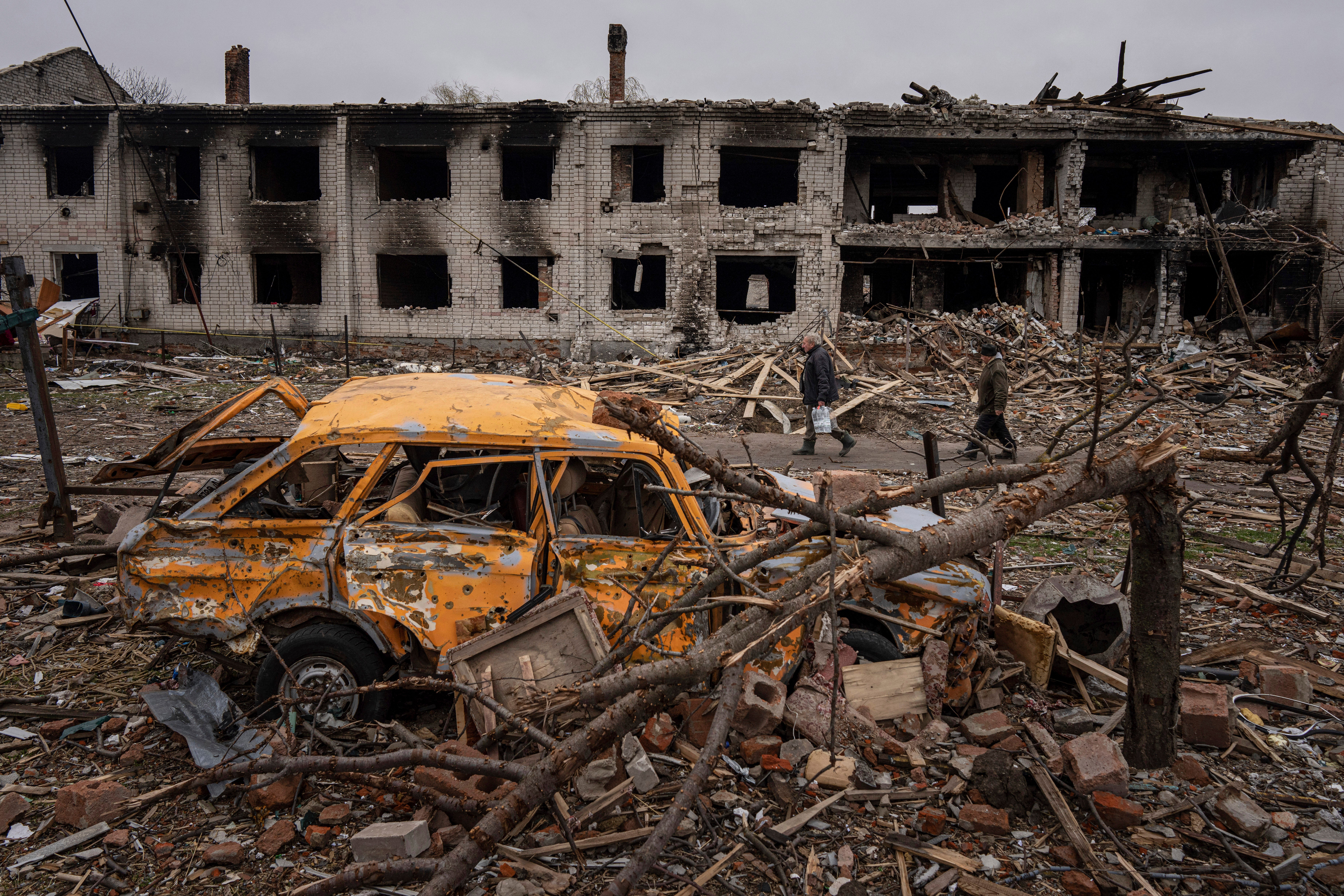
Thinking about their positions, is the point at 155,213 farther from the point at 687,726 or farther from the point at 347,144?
the point at 687,726

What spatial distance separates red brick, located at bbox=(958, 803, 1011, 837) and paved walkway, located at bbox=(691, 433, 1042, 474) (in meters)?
6.88

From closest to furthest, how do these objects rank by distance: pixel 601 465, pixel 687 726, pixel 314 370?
pixel 687 726
pixel 601 465
pixel 314 370

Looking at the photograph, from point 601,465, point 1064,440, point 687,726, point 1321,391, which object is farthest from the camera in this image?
point 1064,440

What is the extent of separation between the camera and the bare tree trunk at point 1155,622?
3623 millimetres

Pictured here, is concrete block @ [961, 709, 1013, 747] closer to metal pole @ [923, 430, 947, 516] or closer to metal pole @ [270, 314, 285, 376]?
metal pole @ [923, 430, 947, 516]

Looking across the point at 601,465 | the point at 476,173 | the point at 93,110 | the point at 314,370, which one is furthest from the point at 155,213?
the point at 601,465

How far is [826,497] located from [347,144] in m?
22.2

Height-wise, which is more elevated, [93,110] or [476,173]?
[93,110]

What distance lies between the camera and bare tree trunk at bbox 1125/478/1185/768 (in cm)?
362

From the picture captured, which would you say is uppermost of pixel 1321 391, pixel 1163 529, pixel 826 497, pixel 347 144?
pixel 347 144

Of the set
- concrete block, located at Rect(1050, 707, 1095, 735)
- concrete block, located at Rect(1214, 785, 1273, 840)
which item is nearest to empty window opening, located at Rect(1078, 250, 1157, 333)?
concrete block, located at Rect(1050, 707, 1095, 735)

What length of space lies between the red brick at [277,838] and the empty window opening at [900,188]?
2287cm

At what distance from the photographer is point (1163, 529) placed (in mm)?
3629

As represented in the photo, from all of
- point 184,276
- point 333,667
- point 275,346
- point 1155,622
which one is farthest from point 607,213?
point 1155,622
